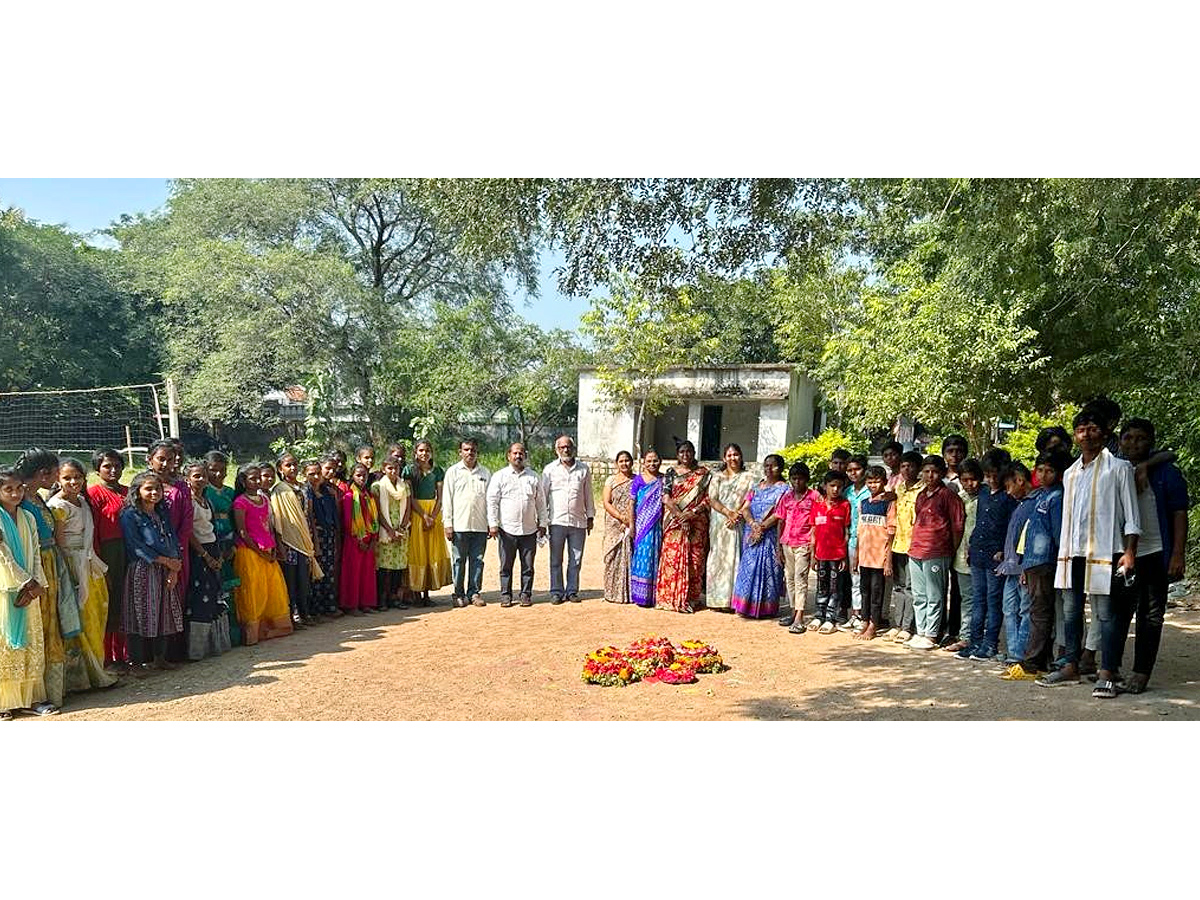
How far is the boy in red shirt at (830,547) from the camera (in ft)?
20.0

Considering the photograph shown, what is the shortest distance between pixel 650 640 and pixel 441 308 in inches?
253

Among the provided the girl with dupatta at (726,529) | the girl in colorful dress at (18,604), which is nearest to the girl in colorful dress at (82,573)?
the girl in colorful dress at (18,604)

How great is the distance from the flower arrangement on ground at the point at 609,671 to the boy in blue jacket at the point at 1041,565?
6.35 ft

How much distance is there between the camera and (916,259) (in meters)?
8.54

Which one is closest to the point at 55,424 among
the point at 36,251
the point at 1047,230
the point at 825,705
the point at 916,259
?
the point at 36,251

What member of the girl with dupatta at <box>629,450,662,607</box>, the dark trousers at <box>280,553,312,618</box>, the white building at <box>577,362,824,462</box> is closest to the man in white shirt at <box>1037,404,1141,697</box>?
the girl with dupatta at <box>629,450,662,607</box>

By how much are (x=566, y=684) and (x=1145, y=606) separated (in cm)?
275

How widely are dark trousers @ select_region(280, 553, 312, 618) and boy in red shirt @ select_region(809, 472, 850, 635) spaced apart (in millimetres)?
3306

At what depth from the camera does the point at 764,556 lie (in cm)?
645

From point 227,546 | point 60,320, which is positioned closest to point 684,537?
point 227,546

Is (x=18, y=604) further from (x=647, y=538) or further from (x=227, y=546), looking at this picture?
(x=647, y=538)

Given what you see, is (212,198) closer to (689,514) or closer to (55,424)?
(55,424)

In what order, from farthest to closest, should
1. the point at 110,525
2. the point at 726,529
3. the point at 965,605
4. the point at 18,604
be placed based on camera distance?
1. the point at 726,529
2. the point at 965,605
3. the point at 110,525
4. the point at 18,604

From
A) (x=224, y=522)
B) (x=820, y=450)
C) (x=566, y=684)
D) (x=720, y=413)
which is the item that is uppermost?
(x=720, y=413)
